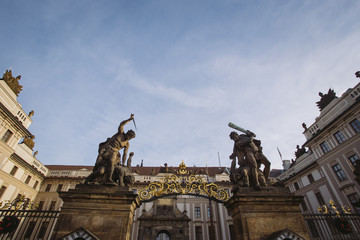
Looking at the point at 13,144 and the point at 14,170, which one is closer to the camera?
the point at 13,144

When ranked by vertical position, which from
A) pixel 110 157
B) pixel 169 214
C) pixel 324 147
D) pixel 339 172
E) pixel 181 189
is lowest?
pixel 181 189

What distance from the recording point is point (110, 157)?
23.1ft

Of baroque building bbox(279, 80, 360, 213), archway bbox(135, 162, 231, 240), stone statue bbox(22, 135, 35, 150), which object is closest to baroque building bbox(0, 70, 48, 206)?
stone statue bbox(22, 135, 35, 150)

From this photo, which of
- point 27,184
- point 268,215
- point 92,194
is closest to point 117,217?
point 92,194

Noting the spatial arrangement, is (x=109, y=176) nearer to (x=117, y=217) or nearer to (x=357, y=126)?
(x=117, y=217)

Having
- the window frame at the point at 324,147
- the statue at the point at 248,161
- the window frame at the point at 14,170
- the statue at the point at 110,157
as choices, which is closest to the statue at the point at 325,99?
the window frame at the point at 324,147

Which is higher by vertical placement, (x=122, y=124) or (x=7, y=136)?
(x=7, y=136)

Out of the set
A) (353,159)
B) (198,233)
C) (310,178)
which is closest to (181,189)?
(353,159)

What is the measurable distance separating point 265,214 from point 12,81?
99.8 ft

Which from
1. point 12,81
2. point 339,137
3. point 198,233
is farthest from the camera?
point 198,233

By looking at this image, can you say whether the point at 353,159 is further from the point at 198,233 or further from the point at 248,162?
the point at 198,233

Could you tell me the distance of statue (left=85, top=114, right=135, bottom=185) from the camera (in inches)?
274

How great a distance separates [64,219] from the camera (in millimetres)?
6008

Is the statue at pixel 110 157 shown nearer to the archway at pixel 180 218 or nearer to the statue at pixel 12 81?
the archway at pixel 180 218
